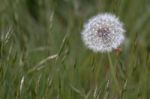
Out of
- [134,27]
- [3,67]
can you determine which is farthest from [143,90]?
[134,27]

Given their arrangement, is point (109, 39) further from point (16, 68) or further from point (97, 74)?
point (16, 68)

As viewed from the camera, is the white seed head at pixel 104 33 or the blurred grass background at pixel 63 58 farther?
the white seed head at pixel 104 33

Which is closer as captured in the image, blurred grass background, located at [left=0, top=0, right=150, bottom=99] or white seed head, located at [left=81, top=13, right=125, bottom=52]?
blurred grass background, located at [left=0, top=0, right=150, bottom=99]

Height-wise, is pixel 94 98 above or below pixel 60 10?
below
